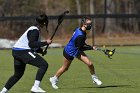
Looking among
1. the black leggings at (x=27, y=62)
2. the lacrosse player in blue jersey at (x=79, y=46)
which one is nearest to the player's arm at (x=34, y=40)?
the black leggings at (x=27, y=62)

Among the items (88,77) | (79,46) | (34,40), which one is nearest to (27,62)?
(34,40)

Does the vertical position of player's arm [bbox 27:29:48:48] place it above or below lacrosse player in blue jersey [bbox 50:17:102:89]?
above

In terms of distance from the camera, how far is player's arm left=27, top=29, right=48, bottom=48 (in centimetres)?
1055

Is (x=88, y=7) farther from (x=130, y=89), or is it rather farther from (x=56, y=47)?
(x=130, y=89)

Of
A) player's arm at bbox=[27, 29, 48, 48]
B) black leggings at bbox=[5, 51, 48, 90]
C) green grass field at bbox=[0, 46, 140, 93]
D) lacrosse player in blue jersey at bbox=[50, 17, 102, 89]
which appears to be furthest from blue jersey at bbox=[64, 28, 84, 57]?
player's arm at bbox=[27, 29, 48, 48]

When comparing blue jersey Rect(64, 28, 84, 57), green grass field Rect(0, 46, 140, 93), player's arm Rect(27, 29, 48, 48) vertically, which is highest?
player's arm Rect(27, 29, 48, 48)

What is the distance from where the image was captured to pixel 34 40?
34.9ft

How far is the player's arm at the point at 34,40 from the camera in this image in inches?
416

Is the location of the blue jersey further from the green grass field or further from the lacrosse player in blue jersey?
the green grass field

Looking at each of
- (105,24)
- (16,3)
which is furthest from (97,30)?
(16,3)

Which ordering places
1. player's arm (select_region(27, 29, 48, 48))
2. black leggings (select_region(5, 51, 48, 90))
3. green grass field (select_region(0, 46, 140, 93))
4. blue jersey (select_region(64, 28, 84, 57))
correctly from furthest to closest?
blue jersey (select_region(64, 28, 84, 57)) < green grass field (select_region(0, 46, 140, 93)) < black leggings (select_region(5, 51, 48, 90)) < player's arm (select_region(27, 29, 48, 48))

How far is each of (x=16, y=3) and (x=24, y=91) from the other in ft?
91.8

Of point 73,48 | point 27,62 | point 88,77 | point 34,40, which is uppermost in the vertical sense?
point 34,40

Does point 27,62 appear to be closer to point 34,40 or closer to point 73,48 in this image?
point 34,40
